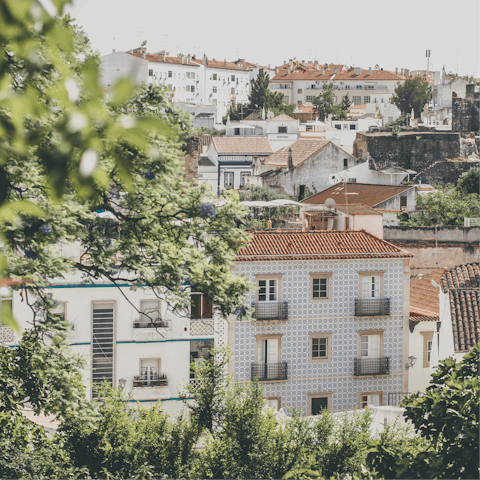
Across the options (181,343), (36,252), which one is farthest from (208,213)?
(181,343)

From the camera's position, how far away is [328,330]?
13.3m

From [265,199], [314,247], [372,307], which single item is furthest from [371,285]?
[265,199]

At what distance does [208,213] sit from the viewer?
6.18 m

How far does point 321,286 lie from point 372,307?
99cm

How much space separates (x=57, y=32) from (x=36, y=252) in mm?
4489

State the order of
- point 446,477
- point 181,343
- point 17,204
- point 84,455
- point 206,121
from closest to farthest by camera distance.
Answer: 1. point 17,204
2. point 446,477
3. point 84,455
4. point 181,343
5. point 206,121

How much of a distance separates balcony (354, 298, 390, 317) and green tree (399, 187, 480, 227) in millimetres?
9141

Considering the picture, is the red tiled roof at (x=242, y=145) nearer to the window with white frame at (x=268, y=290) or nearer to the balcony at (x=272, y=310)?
the window with white frame at (x=268, y=290)

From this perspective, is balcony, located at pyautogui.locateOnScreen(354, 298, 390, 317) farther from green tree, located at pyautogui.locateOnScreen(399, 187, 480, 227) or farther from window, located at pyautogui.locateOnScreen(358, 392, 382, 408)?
green tree, located at pyautogui.locateOnScreen(399, 187, 480, 227)

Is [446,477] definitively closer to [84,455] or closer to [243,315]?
[243,315]

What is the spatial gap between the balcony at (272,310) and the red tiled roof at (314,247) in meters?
0.81

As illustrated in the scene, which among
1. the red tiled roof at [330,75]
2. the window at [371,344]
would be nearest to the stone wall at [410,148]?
the window at [371,344]

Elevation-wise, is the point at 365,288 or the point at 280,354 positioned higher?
the point at 365,288

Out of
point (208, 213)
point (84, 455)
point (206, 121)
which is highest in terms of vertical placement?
point (206, 121)
